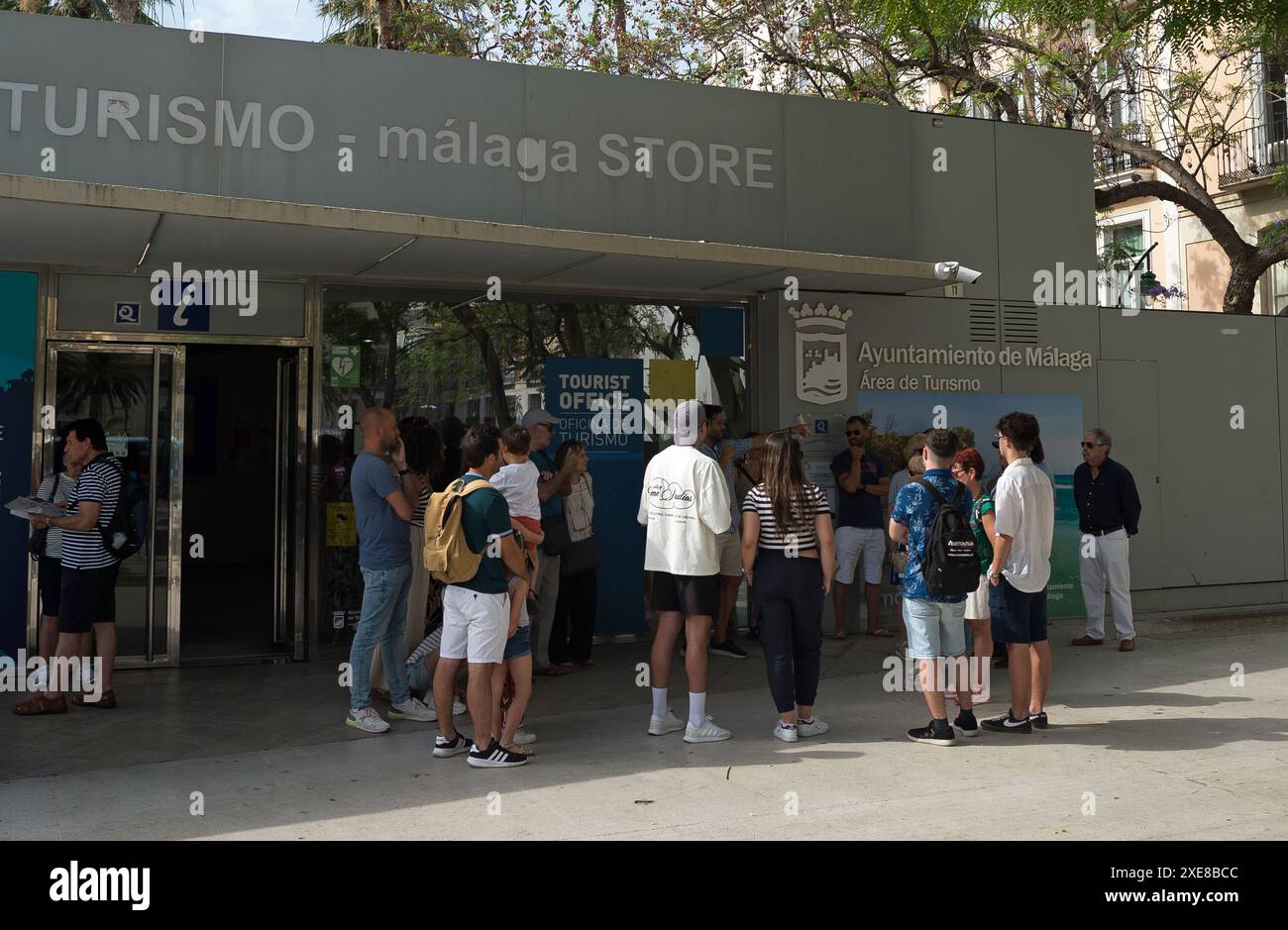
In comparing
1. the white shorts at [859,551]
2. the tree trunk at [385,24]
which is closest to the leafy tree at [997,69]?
the tree trunk at [385,24]

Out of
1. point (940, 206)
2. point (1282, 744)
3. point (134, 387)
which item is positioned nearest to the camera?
point (1282, 744)

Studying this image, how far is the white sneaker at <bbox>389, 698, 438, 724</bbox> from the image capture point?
Result: 7219mm

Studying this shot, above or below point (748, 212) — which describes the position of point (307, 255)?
below

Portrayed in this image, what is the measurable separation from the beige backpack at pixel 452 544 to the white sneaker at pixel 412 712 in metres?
1.55

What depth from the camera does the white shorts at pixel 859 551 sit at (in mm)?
10086

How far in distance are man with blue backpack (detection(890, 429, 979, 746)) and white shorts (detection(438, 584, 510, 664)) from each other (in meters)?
2.18

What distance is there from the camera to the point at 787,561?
6543 millimetres

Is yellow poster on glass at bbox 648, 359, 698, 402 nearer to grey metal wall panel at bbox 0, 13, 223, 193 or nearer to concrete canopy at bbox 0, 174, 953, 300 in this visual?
concrete canopy at bbox 0, 174, 953, 300

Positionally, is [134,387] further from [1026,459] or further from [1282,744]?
[1282,744]

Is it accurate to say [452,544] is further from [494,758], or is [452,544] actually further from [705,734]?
[705,734]
